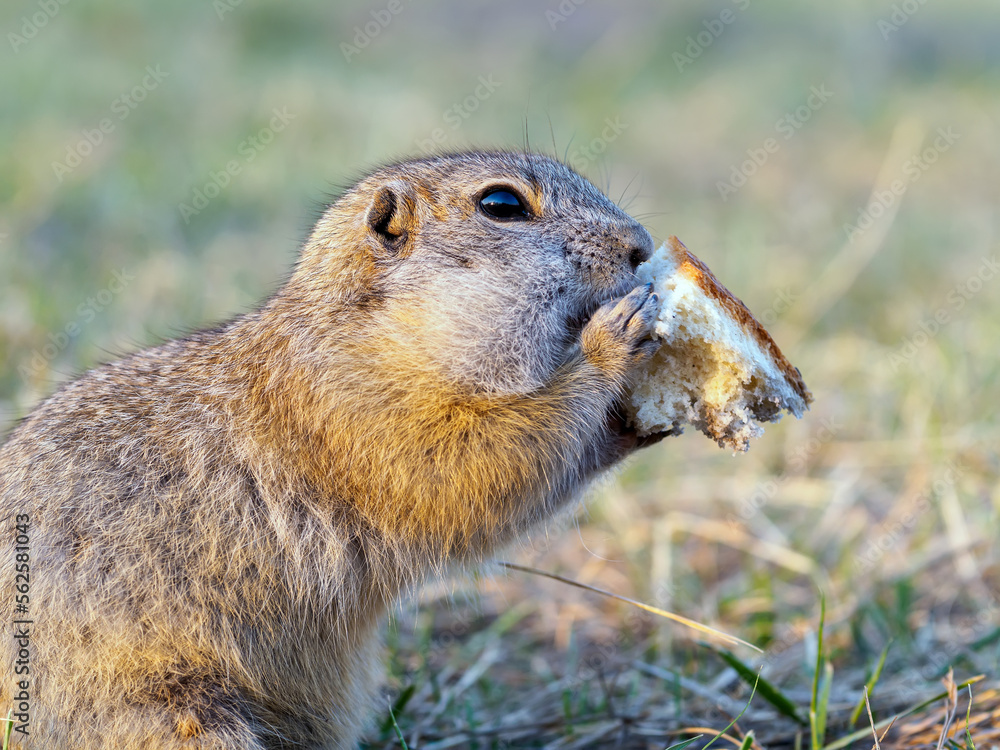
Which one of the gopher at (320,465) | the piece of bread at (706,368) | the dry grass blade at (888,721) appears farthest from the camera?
the piece of bread at (706,368)

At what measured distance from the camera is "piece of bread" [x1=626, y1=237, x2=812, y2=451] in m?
3.24

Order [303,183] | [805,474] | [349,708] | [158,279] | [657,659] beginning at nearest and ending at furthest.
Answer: [349,708] < [657,659] < [805,474] < [158,279] < [303,183]

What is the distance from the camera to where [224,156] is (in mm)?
10688

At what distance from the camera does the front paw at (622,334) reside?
312 cm

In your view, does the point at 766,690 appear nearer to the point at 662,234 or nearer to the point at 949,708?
the point at 949,708

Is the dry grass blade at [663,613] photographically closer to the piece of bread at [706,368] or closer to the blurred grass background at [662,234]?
the blurred grass background at [662,234]

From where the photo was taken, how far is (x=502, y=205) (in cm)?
336

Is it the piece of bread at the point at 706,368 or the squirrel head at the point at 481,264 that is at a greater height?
the squirrel head at the point at 481,264

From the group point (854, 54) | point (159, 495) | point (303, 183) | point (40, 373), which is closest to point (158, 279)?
point (40, 373)

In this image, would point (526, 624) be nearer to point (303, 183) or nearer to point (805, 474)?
point (805, 474)

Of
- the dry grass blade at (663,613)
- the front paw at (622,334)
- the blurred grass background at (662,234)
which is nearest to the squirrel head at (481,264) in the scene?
the front paw at (622,334)

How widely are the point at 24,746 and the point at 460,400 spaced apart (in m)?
1.62

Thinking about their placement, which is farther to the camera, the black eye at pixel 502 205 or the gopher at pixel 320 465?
the black eye at pixel 502 205

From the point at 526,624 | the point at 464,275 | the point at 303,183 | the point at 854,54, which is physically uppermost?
the point at 854,54
